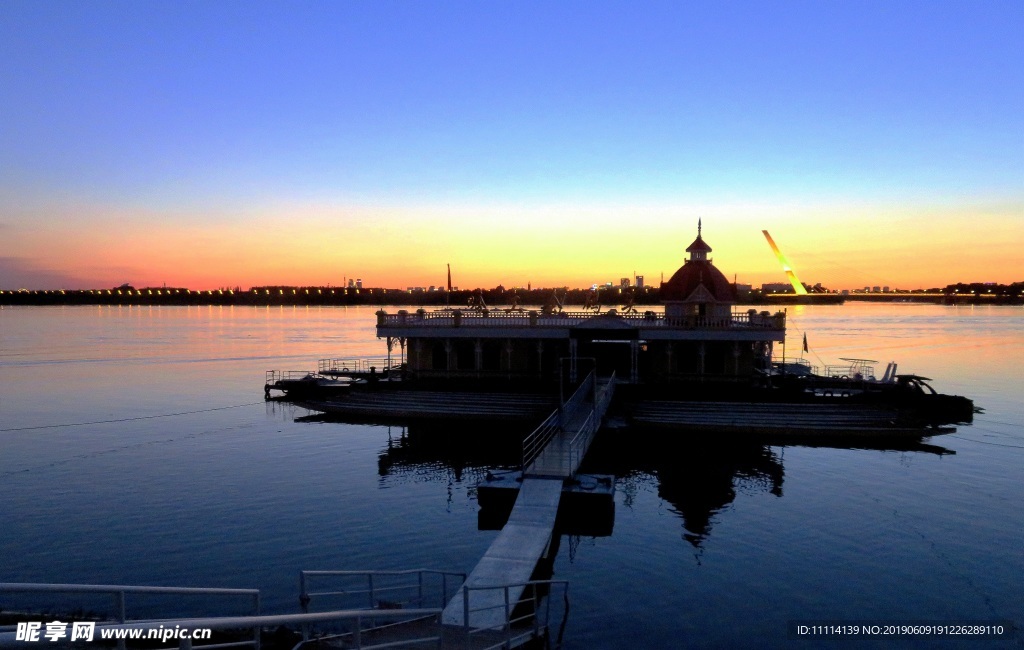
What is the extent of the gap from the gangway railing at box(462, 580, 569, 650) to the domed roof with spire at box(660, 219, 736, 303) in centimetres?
3741

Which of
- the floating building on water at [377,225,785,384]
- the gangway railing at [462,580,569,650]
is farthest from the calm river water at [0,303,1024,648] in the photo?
the floating building on water at [377,225,785,384]

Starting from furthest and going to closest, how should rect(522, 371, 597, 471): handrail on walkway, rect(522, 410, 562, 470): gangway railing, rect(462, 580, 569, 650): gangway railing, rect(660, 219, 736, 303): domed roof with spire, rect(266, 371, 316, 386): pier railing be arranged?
rect(266, 371, 316, 386): pier railing → rect(660, 219, 736, 303): domed roof with spire → rect(522, 371, 597, 471): handrail on walkway → rect(522, 410, 562, 470): gangway railing → rect(462, 580, 569, 650): gangway railing

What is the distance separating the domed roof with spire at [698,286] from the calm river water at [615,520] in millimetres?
15218

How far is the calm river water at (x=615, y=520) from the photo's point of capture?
22281mm

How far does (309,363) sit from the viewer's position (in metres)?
109

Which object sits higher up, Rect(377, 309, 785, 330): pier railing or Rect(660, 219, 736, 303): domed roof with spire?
Rect(660, 219, 736, 303): domed roof with spire

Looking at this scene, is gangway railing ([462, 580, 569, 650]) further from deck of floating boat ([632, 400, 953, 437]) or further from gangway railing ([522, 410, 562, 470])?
deck of floating boat ([632, 400, 953, 437])

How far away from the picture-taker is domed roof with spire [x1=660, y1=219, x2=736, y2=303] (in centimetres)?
5712

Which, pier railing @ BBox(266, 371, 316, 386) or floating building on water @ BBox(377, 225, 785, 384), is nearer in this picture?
floating building on water @ BBox(377, 225, 785, 384)

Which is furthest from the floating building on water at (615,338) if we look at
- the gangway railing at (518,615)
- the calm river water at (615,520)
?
the gangway railing at (518,615)

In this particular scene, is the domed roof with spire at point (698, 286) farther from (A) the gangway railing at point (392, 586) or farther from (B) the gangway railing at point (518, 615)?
(A) the gangway railing at point (392, 586)

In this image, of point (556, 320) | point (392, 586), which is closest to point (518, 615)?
point (392, 586)

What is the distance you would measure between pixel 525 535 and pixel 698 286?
36.7m

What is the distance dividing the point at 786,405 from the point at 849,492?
1593 centimetres
